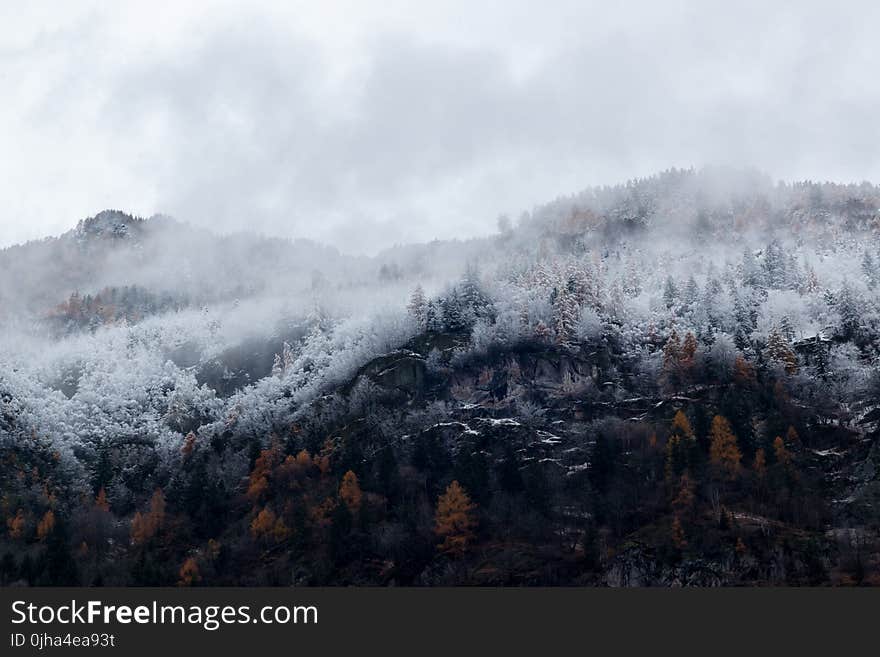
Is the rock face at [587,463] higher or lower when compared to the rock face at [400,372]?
lower

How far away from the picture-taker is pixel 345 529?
13225 centimetres

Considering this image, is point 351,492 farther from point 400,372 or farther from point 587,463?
point 400,372

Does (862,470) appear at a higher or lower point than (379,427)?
lower

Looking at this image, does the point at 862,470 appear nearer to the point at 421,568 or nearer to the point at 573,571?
Answer: the point at 573,571

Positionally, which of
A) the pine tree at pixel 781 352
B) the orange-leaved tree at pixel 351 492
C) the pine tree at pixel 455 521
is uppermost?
the pine tree at pixel 781 352

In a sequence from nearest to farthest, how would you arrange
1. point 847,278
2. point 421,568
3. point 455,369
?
point 421,568 < point 455,369 < point 847,278

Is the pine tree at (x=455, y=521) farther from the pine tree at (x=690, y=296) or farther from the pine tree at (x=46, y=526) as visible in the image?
the pine tree at (x=690, y=296)

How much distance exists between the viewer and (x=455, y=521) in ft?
424

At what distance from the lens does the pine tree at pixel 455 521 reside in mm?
126562

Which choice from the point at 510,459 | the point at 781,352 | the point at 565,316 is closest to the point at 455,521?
the point at 510,459

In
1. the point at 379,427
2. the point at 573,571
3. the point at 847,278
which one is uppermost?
the point at 847,278

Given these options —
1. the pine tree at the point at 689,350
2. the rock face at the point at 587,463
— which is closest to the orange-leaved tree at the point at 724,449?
the rock face at the point at 587,463

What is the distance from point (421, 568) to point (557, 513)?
19.1m

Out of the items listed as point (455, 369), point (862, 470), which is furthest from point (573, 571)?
point (455, 369)
